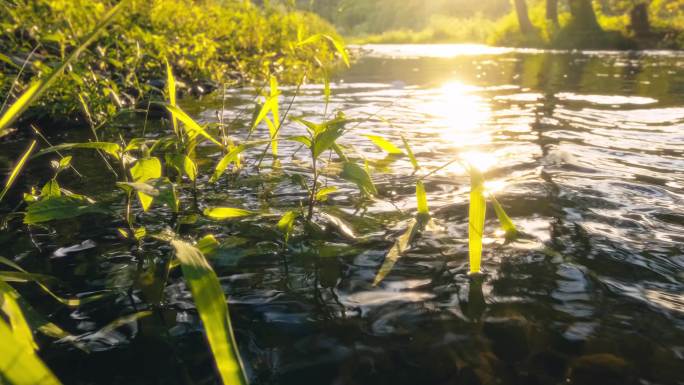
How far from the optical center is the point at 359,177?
1.55 m

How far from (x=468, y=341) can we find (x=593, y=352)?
1.02ft

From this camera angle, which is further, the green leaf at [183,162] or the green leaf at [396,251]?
the green leaf at [183,162]

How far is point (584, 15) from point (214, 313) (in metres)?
22.8

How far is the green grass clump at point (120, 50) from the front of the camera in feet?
11.1

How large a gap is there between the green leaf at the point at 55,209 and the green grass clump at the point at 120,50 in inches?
16.3

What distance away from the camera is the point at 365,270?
1.64 metres

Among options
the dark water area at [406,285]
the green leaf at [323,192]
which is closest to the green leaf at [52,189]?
the dark water area at [406,285]

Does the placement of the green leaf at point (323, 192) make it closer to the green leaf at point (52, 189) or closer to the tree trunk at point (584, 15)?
the green leaf at point (52, 189)

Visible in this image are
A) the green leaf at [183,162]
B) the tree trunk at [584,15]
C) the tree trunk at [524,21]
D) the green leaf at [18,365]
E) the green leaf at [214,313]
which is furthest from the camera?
the tree trunk at [524,21]

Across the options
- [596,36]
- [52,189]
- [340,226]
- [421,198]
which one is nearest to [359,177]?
[421,198]

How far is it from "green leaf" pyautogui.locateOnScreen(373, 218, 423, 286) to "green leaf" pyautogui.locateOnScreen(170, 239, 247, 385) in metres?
0.78

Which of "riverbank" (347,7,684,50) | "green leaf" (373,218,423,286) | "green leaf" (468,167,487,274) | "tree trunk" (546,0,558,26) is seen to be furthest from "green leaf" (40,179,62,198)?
"tree trunk" (546,0,558,26)

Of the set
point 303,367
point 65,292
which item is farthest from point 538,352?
point 65,292

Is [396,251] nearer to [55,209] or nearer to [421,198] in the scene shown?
[421,198]
